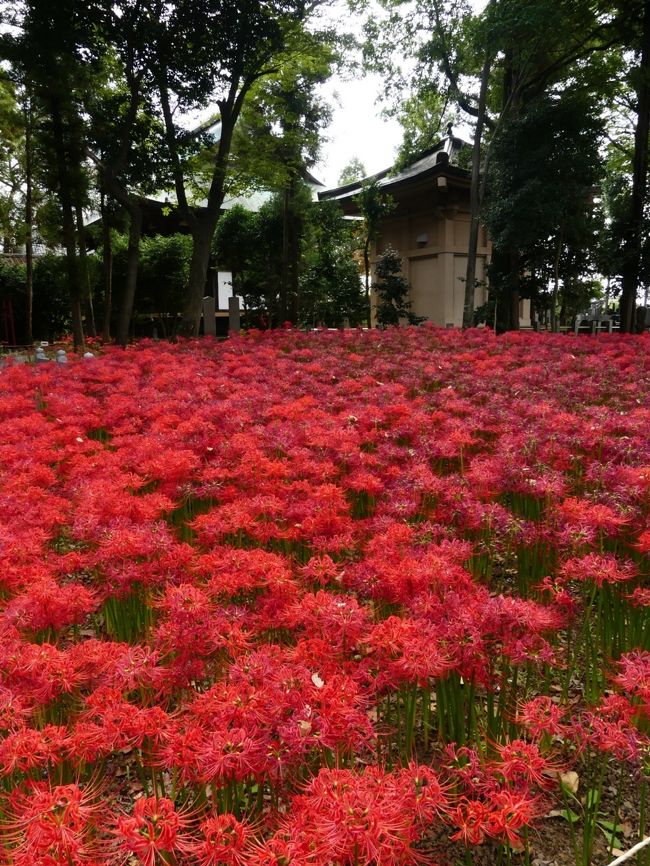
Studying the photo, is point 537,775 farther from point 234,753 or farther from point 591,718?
point 234,753

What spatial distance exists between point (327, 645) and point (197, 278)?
13698 millimetres

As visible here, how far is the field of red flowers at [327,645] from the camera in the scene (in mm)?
1309

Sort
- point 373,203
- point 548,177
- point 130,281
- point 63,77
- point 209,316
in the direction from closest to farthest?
point 63,77
point 548,177
point 130,281
point 209,316
point 373,203

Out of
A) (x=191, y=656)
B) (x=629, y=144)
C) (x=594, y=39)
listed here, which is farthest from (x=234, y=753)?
(x=629, y=144)

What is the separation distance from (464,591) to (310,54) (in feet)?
53.1

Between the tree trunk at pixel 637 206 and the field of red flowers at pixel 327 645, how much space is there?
10.5 metres

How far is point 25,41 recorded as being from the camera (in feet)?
34.4

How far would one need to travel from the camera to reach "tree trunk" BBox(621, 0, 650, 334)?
1288 centimetres

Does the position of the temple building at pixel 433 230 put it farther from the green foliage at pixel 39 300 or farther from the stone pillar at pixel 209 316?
the green foliage at pixel 39 300

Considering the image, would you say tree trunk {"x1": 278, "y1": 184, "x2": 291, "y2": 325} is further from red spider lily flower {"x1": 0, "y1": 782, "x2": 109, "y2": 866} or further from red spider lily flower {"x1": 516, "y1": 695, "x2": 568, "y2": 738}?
red spider lily flower {"x1": 0, "y1": 782, "x2": 109, "y2": 866}

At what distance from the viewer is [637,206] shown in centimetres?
1323

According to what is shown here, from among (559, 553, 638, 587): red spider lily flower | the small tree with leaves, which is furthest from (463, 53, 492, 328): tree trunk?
(559, 553, 638, 587): red spider lily flower

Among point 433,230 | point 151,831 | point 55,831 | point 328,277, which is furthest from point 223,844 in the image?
point 433,230

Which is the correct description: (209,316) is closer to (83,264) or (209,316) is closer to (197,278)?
(197,278)
